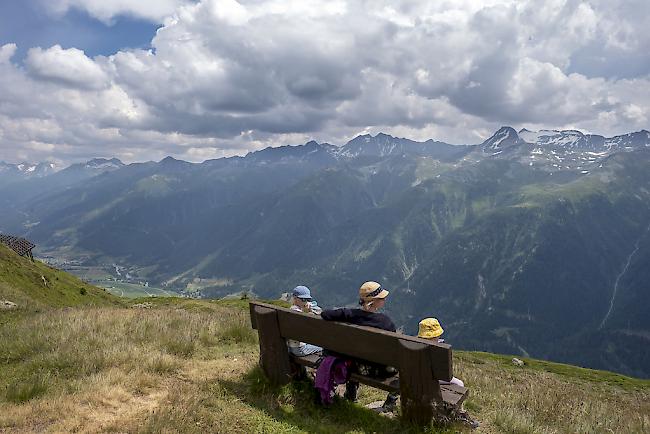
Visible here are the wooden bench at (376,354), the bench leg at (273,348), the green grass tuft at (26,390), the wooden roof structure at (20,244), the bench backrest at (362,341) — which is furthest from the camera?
the wooden roof structure at (20,244)

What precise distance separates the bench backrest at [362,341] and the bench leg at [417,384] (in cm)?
2

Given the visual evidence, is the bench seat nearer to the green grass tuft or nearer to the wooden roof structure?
the green grass tuft

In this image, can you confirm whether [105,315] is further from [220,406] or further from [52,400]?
[220,406]

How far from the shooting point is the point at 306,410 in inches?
301

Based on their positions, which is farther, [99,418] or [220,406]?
[220,406]

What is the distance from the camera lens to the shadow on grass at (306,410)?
7016 mm

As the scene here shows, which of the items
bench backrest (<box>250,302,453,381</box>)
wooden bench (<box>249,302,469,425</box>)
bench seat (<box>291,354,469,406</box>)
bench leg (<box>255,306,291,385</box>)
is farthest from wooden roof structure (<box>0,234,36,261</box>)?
bench seat (<box>291,354,469,406</box>)

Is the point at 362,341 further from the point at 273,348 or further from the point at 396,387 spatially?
the point at 273,348

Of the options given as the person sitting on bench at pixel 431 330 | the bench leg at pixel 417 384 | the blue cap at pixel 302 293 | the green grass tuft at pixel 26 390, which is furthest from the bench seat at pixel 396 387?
the green grass tuft at pixel 26 390

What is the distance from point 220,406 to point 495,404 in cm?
553

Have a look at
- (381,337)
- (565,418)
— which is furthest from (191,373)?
(565,418)

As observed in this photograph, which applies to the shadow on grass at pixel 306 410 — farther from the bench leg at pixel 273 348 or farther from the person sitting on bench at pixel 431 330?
the person sitting on bench at pixel 431 330

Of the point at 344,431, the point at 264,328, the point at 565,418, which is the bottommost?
the point at 565,418

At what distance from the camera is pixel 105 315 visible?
1290 cm
